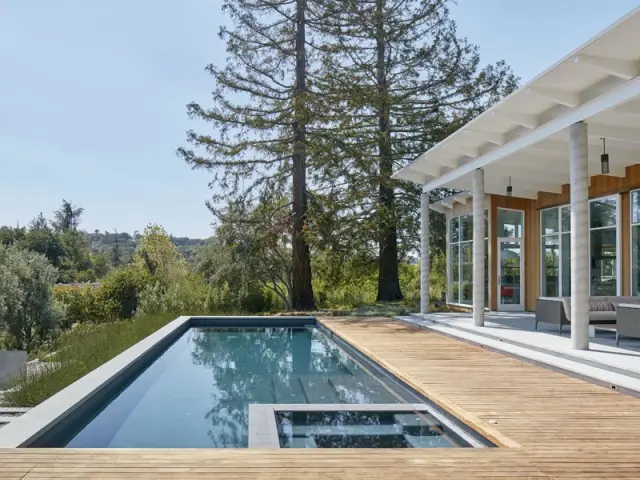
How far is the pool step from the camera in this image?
21.0 feet

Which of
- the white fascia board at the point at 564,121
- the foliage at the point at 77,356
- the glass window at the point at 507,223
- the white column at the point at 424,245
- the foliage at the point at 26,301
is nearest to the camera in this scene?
the white fascia board at the point at 564,121

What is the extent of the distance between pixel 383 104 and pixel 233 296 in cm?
692

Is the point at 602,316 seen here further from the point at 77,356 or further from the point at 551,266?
the point at 77,356

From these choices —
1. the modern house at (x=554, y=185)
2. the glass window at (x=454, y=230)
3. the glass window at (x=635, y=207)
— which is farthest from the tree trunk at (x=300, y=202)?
the glass window at (x=635, y=207)

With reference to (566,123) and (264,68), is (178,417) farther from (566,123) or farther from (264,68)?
(264,68)

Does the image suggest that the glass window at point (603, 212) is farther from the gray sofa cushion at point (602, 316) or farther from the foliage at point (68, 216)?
the foliage at point (68, 216)

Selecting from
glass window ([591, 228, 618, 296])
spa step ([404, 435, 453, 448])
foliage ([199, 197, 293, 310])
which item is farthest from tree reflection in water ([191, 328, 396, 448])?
glass window ([591, 228, 618, 296])

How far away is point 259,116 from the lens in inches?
669

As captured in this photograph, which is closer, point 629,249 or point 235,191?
point 629,249

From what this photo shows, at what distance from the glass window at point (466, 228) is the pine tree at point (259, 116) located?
4.45 meters

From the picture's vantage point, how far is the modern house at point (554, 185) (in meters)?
6.69

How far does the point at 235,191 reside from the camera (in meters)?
17.3

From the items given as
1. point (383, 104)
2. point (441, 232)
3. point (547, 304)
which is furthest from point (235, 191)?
point (547, 304)

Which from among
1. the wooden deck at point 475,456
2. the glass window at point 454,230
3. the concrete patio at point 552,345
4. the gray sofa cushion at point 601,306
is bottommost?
the wooden deck at point 475,456
